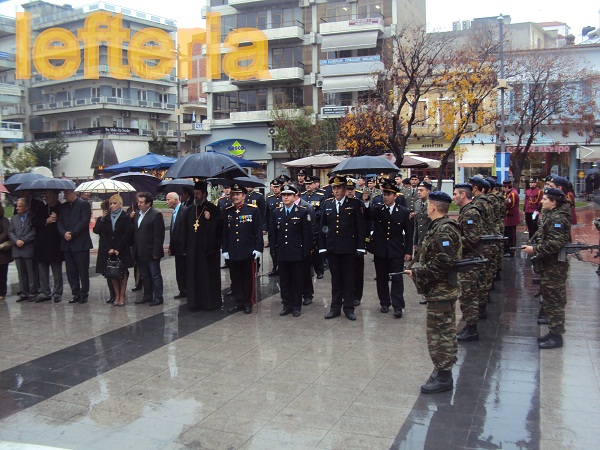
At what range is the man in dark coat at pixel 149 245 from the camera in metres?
9.15

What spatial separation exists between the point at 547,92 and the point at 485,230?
20.2 metres

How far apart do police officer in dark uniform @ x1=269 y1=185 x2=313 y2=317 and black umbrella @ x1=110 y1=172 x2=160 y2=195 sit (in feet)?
14.5

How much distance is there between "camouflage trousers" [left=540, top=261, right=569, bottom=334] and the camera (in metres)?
6.70

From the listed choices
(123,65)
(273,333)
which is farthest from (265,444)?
(123,65)

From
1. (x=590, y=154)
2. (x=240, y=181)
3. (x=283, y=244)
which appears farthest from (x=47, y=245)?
(x=590, y=154)

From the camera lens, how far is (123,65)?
185 ft

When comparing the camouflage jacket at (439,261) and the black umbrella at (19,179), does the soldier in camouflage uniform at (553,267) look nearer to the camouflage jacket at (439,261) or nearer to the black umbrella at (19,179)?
the camouflage jacket at (439,261)

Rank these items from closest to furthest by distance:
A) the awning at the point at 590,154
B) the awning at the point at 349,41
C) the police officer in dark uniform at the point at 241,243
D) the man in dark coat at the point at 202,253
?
the police officer in dark uniform at the point at 241,243 < the man in dark coat at the point at 202,253 < the awning at the point at 590,154 < the awning at the point at 349,41

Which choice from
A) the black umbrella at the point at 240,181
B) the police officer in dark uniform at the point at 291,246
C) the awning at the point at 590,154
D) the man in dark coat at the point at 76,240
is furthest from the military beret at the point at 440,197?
the awning at the point at 590,154

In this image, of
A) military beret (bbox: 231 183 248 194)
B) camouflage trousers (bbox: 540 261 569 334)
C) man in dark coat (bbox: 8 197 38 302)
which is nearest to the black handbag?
man in dark coat (bbox: 8 197 38 302)

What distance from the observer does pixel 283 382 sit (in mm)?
5738

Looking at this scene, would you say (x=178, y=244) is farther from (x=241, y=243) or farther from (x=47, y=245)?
(x=47, y=245)

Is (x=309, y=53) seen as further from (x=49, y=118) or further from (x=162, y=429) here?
(x=162, y=429)

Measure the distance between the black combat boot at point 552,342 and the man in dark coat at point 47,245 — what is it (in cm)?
743
